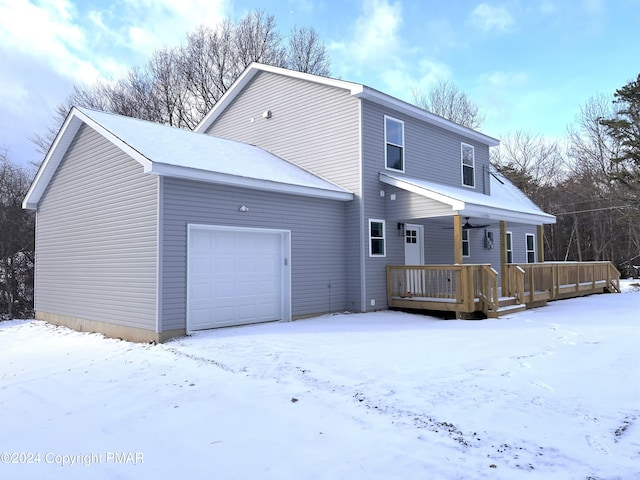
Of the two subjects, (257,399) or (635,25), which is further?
(635,25)

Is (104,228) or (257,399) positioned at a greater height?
(104,228)

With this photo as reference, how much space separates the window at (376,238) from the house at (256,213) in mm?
43

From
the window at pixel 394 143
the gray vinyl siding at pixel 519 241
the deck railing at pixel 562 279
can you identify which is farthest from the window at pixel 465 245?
the window at pixel 394 143

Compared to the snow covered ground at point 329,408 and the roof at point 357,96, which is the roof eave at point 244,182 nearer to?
the roof at point 357,96

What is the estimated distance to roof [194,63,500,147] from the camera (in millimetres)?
11625

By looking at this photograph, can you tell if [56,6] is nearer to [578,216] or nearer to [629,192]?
[629,192]

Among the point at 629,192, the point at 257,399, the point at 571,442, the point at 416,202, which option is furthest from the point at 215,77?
the point at 571,442

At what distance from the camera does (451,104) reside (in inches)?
1273

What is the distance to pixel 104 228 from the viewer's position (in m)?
9.77

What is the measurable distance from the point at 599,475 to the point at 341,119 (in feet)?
33.3

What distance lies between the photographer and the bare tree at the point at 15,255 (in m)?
17.5

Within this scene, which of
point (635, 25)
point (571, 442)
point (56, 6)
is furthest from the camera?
point (635, 25)

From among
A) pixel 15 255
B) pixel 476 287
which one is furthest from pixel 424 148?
pixel 15 255

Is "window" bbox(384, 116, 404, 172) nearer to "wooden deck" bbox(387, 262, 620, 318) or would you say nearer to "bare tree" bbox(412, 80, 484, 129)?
"wooden deck" bbox(387, 262, 620, 318)
